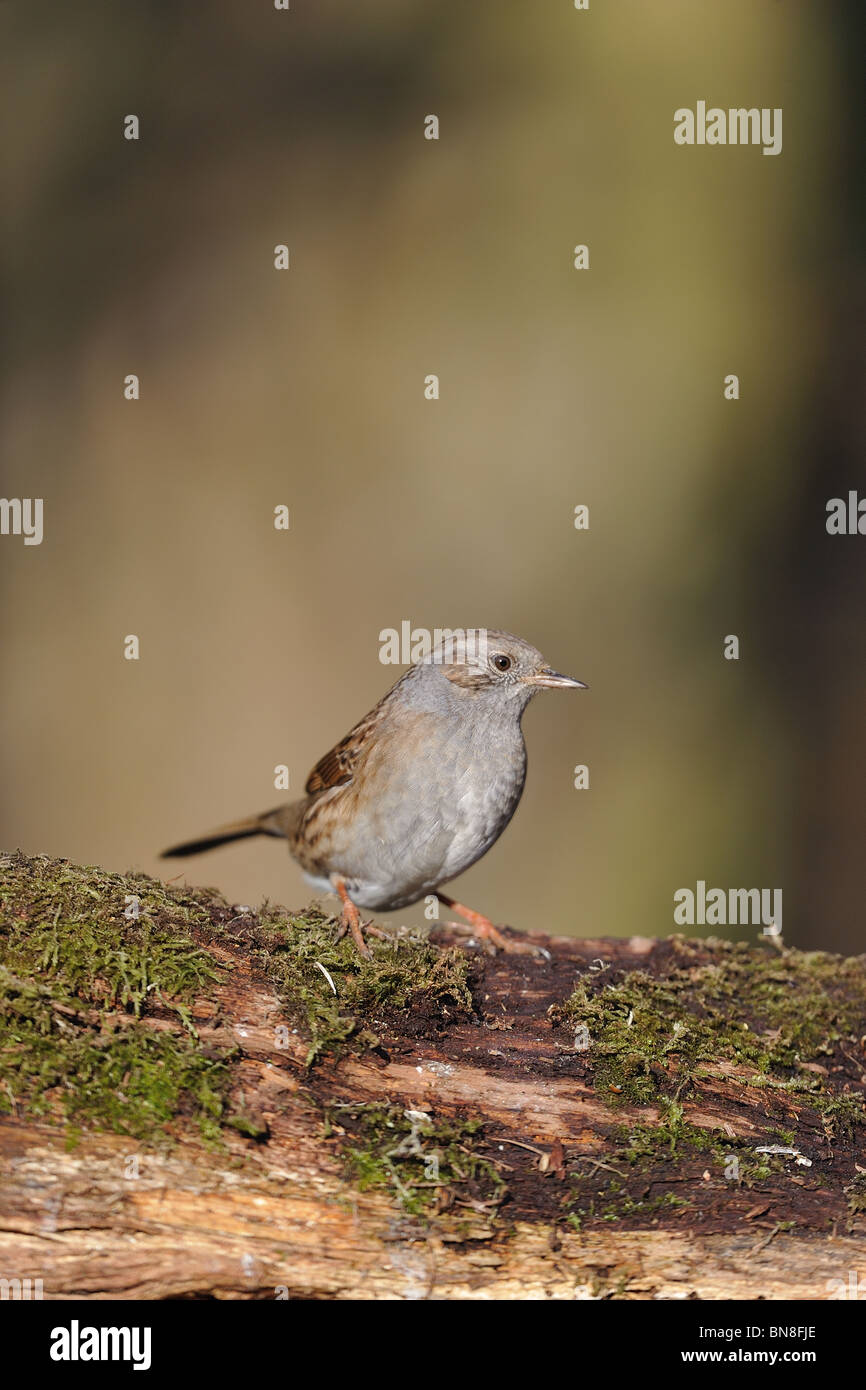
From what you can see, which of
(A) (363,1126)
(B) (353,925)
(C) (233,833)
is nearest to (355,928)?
(B) (353,925)

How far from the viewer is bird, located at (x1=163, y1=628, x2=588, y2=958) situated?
16.4 ft

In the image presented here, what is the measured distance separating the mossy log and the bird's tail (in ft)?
7.09

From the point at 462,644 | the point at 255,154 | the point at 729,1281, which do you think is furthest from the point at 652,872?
the point at 255,154

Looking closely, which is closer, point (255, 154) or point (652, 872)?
A: point (255, 154)

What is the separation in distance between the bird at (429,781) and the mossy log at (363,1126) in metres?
0.74

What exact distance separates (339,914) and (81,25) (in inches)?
Answer: 315

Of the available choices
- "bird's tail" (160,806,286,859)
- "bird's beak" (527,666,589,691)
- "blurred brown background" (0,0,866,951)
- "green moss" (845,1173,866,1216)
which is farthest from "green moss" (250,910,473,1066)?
"blurred brown background" (0,0,866,951)

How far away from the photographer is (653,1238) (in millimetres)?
3354

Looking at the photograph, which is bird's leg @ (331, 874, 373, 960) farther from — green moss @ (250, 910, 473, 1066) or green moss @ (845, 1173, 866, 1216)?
green moss @ (845, 1173, 866, 1216)

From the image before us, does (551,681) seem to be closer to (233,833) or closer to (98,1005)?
(233,833)

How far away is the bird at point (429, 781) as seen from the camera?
5004 millimetres

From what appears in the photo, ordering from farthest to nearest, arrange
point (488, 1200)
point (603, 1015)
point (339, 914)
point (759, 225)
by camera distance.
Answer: point (759, 225), point (339, 914), point (603, 1015), point (488, 1200)

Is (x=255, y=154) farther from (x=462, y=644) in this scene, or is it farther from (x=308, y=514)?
(x=462, y=644)

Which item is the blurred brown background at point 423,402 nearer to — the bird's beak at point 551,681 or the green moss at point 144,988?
the bird's beak at point 551,681
